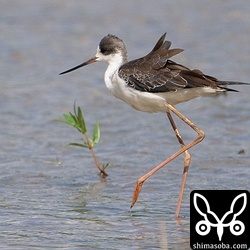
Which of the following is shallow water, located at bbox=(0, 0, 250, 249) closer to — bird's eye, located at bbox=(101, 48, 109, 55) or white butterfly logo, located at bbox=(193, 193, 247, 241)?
white butterfly logo, located at bbox=(193, 193, 247, 241)

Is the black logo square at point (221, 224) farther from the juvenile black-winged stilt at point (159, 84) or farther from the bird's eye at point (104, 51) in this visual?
the bird's eye at point (104, 51)

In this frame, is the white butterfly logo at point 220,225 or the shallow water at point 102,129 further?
the shallow water at point 102,129

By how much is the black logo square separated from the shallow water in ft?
0.45

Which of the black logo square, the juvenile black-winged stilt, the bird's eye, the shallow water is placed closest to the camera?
the black logo square

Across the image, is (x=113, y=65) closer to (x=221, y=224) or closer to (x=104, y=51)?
(x=104, y=51)

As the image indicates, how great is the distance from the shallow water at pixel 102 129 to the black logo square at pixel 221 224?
138 mm

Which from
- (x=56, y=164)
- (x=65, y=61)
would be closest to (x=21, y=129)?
(x=56, y=164)

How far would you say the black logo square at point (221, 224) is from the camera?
6.10 m

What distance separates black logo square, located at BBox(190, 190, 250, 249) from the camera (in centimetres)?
610

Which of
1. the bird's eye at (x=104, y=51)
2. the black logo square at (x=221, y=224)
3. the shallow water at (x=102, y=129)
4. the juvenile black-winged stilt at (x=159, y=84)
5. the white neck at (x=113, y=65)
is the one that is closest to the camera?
the black logo square at (x=221, y=224)

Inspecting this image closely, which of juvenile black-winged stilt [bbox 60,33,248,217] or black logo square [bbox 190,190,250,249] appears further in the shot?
juvenile black-winged stilt [bbox 60,33,248,217]

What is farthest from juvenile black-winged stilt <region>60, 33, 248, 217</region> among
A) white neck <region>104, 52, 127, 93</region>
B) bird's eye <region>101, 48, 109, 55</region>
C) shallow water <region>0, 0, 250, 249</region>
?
shallow water <region>0, 0, 250, 249</region>

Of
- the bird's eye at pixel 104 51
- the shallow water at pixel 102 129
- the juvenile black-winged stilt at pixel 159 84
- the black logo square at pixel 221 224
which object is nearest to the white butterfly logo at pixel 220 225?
the black logo square at pixel 221 224

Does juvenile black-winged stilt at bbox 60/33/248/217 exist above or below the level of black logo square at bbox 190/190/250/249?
above
